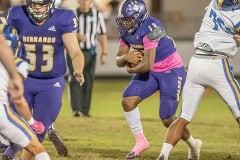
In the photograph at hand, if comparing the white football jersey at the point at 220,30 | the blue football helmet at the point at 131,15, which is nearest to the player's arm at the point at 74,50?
the blue football helmet at the point at 131,15

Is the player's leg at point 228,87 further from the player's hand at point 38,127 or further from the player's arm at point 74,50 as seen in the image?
the player's hand at point 38,127

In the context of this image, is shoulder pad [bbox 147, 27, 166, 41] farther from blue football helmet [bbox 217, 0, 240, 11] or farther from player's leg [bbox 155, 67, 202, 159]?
blue football helmet [bbox 217, 0, 240, 11]

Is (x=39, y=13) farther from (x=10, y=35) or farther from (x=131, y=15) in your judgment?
(x=131, y=15)

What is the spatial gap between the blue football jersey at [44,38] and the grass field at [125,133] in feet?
3.60

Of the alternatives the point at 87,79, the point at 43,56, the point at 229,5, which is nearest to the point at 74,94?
the point at 87,79

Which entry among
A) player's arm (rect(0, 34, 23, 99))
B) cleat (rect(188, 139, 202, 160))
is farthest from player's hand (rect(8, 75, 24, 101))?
cleat (rect(188, 139, 202, 160))

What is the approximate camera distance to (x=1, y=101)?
5.38 m

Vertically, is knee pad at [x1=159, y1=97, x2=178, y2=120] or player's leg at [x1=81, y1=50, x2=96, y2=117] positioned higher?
knee pad at [x1=159, y1=97, x2=178, y2=120]

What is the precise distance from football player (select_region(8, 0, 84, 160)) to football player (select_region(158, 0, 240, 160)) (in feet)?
3.15


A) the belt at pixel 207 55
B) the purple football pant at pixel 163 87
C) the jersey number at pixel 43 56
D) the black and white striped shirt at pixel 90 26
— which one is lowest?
the black and white striped shirt at pixel 90 26

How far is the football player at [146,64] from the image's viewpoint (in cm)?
703

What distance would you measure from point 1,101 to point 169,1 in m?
16.0

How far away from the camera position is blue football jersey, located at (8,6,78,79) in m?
6.40

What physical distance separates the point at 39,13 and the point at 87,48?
502cm
